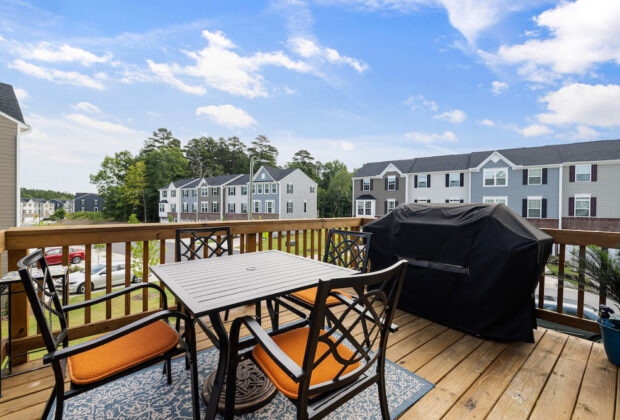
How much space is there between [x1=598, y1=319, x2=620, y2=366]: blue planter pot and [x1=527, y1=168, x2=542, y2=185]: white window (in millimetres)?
18362

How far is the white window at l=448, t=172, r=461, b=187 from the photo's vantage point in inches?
745

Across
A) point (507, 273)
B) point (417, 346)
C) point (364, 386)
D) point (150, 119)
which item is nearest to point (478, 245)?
point (507, 273)

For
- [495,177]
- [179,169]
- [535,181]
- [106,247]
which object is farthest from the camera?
[179,169]

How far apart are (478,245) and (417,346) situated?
3.34 feet

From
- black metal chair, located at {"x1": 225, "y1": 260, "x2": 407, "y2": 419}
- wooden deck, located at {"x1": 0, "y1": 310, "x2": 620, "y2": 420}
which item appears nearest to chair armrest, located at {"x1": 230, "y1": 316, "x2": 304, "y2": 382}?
black metal chair, located at {"x1": 225, "y1": 260, "x2": 407, "y2": 419}

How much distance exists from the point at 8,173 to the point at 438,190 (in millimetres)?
20914

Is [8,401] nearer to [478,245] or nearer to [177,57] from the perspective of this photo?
[478,245]

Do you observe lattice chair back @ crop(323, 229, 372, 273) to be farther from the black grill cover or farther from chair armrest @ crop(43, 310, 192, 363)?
chair armrest @ crop(43, 310, 192, 363)

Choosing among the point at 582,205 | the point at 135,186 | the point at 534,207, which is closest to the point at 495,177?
the point at 534,207

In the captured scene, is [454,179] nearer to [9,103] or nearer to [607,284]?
[607,284]

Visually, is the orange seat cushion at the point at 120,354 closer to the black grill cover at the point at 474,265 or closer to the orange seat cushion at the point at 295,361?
the orange seat cushion at the point at 295,361

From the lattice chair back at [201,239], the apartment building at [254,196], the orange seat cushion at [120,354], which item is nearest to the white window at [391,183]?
the apartment building at [254,196]

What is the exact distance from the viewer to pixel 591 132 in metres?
17.5

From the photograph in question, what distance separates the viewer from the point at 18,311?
204 centimetres
